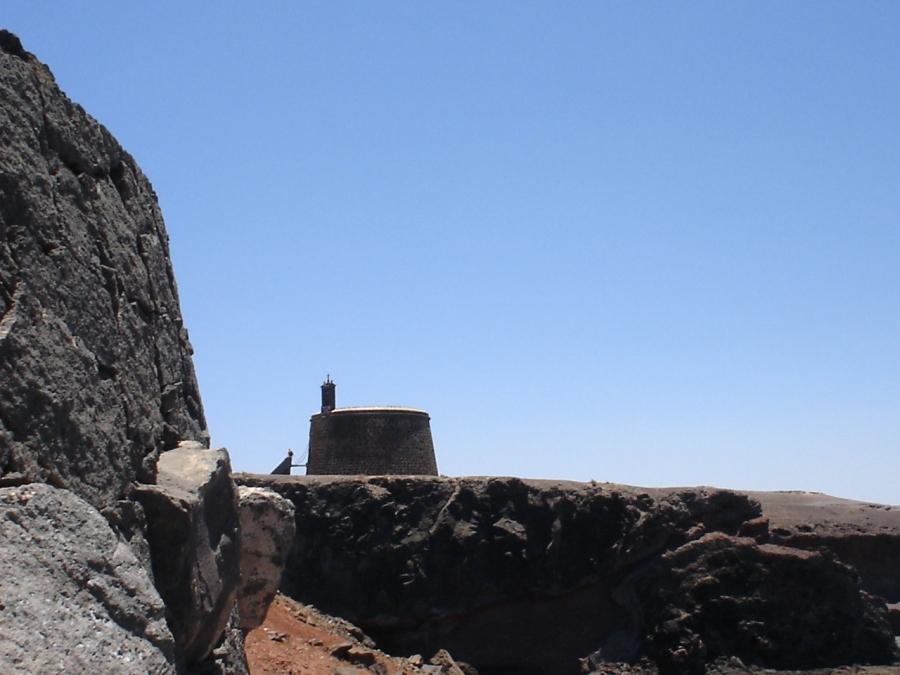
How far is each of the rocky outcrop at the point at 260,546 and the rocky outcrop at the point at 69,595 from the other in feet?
6.71

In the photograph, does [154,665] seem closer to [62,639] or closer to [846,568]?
[62,639]

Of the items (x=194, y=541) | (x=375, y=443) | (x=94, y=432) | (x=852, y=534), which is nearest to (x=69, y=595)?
(x=94, y=432)

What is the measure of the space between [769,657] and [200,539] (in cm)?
948

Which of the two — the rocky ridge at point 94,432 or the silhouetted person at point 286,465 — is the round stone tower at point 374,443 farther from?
the rocky ridge at point 94,432

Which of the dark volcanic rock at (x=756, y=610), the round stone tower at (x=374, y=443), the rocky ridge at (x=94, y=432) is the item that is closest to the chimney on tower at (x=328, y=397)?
the round stone tower at (x=374, y=443)

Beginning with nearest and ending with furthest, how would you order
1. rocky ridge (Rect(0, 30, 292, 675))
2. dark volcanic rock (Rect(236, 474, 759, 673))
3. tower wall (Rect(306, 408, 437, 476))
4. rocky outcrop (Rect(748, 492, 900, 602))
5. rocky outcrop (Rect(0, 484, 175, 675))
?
rocky outcrop (Rect(0, 484, 175, 675)) < rocky ridge (Rect(0, 30, 292, 675)) < dark volcanic rock (Rect(236, 474, 759, 673)) < rocky outcrop (Rect(748, 492, 900, 602)) < tower wall (Rect(306, 408, 437, 476))

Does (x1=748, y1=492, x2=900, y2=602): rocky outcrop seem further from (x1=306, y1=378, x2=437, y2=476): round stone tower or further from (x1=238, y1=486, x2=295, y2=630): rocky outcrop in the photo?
(x1=238, y1=486, x2=295, y2=630): rocky outcrop

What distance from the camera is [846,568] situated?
41.5ft

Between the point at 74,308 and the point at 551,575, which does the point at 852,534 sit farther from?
the point at 74,308

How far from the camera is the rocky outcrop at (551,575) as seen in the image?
12359 millimetres

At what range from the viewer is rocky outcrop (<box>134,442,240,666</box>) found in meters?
3.70

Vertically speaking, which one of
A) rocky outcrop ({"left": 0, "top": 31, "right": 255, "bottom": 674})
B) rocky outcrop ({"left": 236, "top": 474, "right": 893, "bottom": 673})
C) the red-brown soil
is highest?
rocky outcrop ({"left": 0, "top": 31, "right": 255, "bottom": 674})

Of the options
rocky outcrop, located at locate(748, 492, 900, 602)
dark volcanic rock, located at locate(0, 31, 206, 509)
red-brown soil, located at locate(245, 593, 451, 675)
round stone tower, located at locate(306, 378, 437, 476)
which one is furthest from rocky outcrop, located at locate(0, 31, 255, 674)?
round stone tower, located at locate(306, 378, 437, 476)

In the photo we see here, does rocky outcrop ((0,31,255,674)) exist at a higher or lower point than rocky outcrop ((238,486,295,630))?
higher
